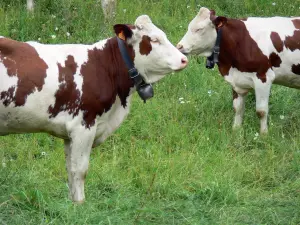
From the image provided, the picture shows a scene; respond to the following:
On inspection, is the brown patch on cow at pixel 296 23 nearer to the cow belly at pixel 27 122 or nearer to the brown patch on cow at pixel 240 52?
the brown patch on cow at pixel 240 52

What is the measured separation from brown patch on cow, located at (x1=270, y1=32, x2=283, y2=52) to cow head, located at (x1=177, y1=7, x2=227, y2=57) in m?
0.68

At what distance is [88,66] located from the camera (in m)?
5.95

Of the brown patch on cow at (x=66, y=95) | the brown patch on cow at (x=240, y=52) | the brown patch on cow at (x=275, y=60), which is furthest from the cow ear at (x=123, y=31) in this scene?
the brown patch on cow at (x=275, y=60)

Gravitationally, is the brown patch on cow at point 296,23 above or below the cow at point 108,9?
above

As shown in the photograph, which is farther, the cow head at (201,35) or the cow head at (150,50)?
the cow head at (201,35)

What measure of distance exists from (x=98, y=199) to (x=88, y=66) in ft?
3.79

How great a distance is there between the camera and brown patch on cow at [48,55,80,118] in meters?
5.73

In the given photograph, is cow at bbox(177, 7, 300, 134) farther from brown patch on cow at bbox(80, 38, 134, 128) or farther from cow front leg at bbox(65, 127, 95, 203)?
cow front leg at bbox(65, 127, 95, 203)

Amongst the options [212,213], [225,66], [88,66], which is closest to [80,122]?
[88,66]

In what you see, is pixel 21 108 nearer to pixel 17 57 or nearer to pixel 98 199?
pixel 17 57

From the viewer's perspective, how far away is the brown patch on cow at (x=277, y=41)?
8523 millimetres

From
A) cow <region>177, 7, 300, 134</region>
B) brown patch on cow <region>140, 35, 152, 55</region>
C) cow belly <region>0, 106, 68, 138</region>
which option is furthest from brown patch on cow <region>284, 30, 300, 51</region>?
cow belly <region>0, 106, 68, 138</region>

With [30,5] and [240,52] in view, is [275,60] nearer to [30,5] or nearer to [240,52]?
[240,52]

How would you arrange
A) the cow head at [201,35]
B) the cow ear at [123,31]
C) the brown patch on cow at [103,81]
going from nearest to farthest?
the brown patch on cow at [103,81] < the cow ear at [123,31] < the cow head at [201,35]
